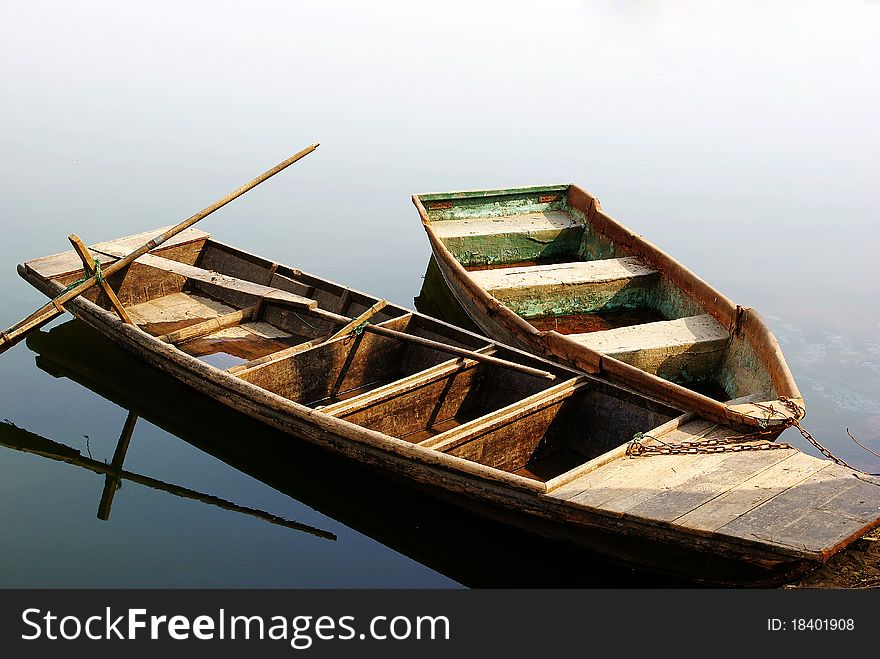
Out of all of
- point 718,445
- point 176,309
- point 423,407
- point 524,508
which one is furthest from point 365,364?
point 718,445

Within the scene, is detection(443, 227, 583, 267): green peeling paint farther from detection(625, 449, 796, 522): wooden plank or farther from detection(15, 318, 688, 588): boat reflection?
detection(625, 449, 796, 522): wooden plank

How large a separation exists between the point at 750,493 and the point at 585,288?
13.8ft

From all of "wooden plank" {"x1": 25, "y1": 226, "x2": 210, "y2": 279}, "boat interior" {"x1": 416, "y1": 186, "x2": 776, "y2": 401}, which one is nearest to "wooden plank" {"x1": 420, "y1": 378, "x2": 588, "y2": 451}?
"boat interior" {"x1": 416, "y1": 186, "x2": 776, "y2": 401}

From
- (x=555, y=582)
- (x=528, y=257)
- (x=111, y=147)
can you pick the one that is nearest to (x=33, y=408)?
(x=555, y=582)

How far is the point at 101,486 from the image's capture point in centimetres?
762

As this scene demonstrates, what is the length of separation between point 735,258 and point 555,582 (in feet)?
25.4

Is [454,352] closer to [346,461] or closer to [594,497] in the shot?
[346,461]

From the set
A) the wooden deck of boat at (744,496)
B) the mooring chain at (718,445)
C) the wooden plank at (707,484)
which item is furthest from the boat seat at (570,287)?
the wooden plank at (707,484)

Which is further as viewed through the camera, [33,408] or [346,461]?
[33,408]

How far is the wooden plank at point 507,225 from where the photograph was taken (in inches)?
449

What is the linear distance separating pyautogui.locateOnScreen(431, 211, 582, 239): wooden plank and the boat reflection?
12.9ft

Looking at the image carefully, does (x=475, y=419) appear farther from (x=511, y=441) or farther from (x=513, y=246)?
(x=513, y=246)

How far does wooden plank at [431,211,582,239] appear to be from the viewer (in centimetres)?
1140

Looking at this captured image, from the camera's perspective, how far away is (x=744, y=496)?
5.87 metres
